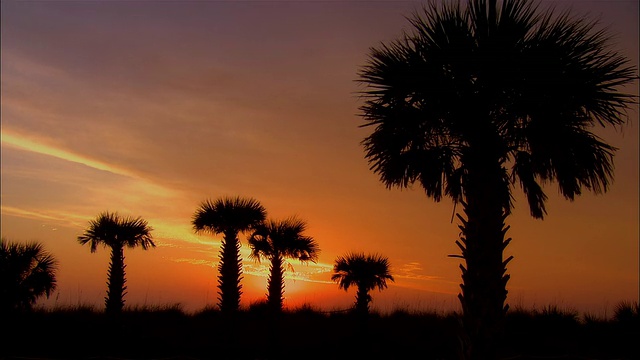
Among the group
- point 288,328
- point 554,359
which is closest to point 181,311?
point 288,328

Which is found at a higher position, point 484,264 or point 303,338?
point 484,264

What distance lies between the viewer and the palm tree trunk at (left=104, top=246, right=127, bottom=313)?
32.7m

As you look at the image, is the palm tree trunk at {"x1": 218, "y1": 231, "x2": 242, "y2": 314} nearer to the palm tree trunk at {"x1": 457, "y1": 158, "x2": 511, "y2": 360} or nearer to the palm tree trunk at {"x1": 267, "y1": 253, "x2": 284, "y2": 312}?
the palm tree trunk at {"x1": 267, "y1": 253, "x2": 284, "y2": 312}

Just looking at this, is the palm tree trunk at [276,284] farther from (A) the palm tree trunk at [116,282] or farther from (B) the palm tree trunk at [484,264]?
(B) the palm tree trunk at [484,264]

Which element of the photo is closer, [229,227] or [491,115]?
[491,115]

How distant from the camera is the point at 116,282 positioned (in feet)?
109

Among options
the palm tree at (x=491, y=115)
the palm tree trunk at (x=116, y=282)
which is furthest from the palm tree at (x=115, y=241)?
the palm tree at (x=491, y=115)

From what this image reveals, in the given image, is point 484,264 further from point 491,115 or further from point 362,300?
point 362,300

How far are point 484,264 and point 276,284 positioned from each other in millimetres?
21880

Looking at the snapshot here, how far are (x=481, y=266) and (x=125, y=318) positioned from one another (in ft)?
90.6

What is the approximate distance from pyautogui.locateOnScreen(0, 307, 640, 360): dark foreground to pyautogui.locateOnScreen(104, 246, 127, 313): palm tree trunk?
78cm

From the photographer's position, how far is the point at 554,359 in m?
19.7

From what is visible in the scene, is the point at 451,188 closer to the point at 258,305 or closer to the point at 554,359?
the point at 554,359

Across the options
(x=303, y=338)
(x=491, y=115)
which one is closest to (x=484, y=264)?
(x=491, y=115)
